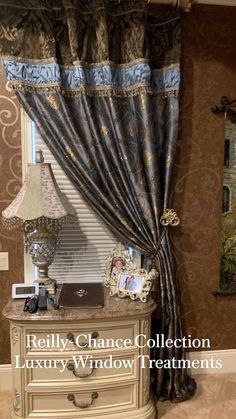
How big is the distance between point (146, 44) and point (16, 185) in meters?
1.20

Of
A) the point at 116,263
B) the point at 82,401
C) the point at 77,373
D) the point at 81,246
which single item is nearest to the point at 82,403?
the point at 82,401

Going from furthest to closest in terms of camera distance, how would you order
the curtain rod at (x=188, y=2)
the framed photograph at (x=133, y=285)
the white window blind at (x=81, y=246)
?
the white window blind at (x=81, y=246) < the curtain rod at (x=188, y=2) < the framed photograph at (x=133, y=285)

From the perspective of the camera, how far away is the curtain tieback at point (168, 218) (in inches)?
84.7

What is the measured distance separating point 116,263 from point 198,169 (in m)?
0.86

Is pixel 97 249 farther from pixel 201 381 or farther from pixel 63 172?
pixel 201 381

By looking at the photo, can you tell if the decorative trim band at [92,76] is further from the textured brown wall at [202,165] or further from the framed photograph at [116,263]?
the framed photograph at [116,263]

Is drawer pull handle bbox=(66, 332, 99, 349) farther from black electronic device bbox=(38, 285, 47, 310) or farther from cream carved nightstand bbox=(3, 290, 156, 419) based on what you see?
black electronic device bbox=(38, 285, 47, 310)

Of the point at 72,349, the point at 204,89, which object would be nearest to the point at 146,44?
the point at 204,89

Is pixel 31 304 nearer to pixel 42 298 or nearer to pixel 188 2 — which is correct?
pixel 42 298

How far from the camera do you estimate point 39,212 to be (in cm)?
183

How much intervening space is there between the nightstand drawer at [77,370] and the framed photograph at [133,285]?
0.32 metres

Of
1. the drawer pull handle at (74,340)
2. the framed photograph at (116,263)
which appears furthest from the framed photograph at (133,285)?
the drawer pull handle at (74,340)

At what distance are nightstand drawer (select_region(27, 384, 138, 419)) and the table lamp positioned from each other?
2.38ft

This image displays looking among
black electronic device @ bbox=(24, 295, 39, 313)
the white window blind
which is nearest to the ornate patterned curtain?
the white window blind
